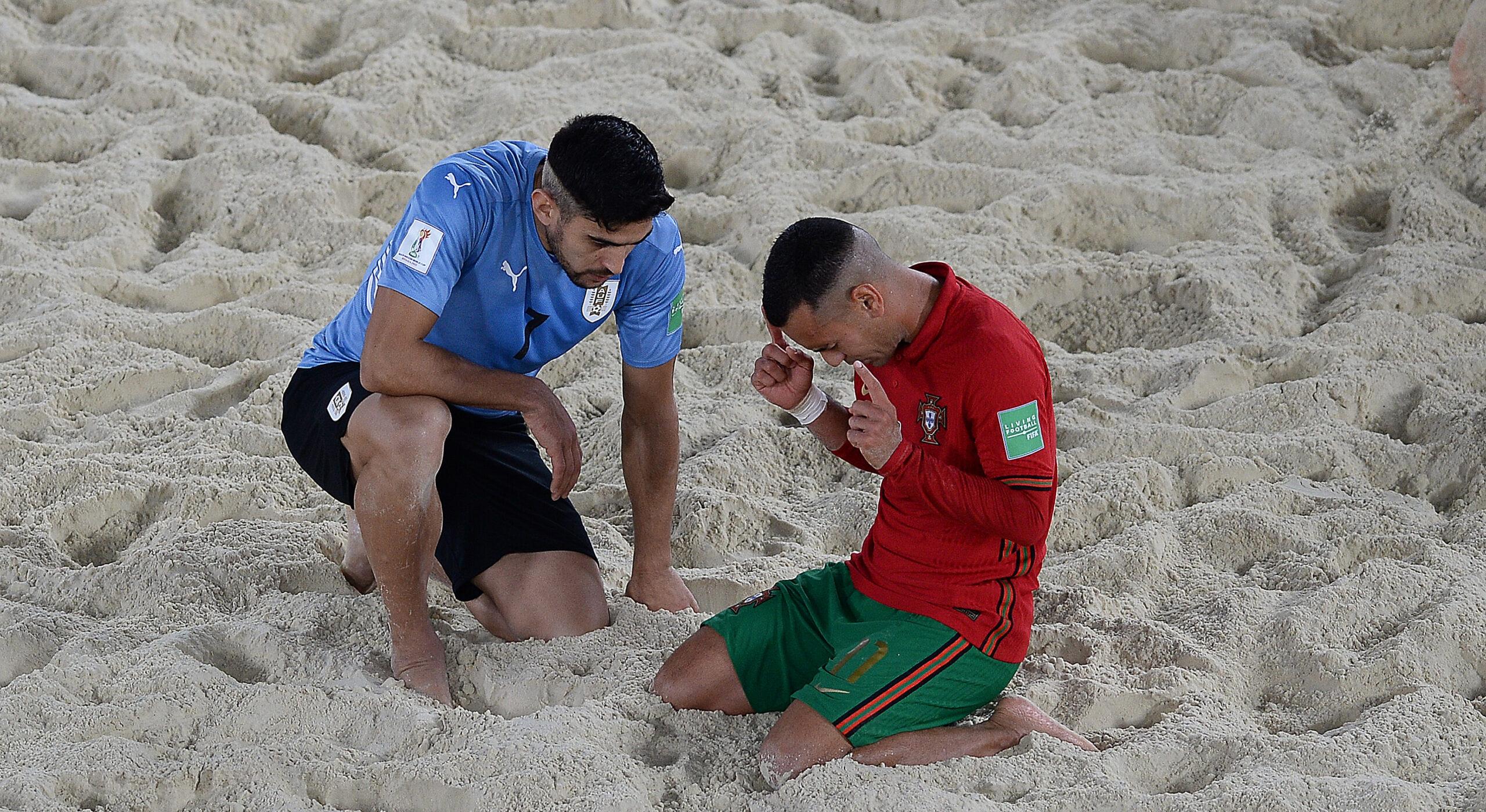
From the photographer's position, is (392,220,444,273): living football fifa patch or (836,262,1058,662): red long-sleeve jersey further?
(392,220,444,273): living football fifa patch

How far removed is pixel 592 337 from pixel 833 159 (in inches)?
49.2

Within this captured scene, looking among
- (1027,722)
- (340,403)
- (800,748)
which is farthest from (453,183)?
(1027,722)

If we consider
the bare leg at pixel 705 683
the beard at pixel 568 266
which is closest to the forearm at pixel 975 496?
the bare leg at pixel 705 683

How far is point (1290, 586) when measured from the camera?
2514mm

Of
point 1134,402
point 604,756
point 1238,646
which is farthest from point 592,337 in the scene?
point 1238,646

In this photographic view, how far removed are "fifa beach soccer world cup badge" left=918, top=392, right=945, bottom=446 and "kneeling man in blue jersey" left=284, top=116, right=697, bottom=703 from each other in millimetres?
593

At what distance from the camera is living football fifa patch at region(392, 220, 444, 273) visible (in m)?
2.20

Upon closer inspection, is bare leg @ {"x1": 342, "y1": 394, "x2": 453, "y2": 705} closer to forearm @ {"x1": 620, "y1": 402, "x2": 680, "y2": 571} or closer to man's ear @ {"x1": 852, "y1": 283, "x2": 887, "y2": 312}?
forearm @ {"x1": 620, "y1": 402, "x2": 680, "y2": 571}

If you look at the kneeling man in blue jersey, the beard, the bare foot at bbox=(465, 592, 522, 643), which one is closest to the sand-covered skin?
the bare foot at bbox=(465, 592, 522, 643)

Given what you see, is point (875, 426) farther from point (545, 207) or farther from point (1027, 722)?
point (545, 207)

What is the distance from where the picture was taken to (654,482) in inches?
100

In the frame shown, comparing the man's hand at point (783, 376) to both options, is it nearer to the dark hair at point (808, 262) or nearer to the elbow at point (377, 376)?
the dark hair at point (808, 262)

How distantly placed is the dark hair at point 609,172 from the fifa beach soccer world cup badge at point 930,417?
58 cm

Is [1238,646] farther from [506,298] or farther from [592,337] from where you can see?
[592,337]
